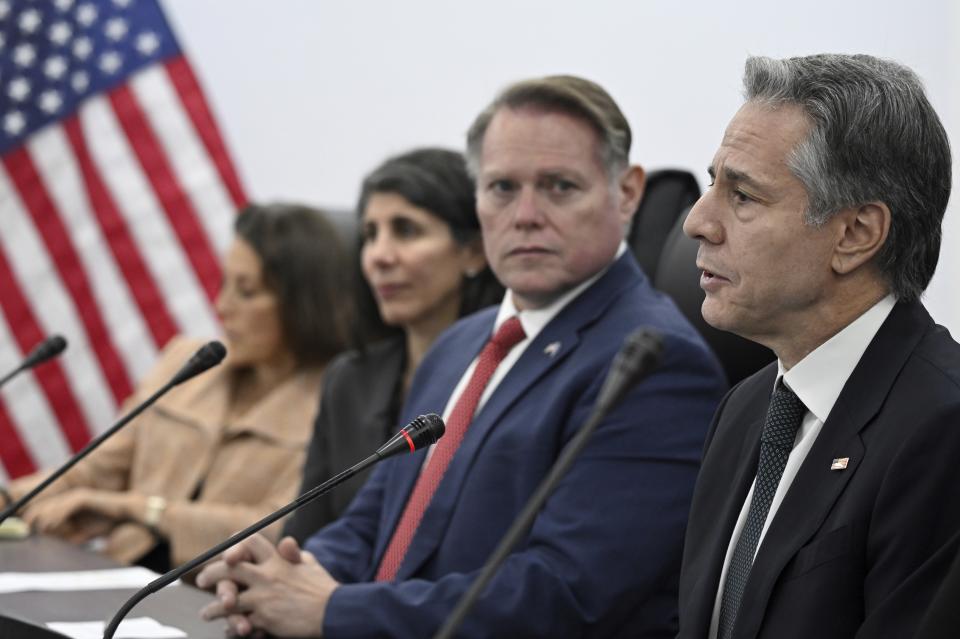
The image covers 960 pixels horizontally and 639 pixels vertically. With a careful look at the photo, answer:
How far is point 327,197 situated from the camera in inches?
192

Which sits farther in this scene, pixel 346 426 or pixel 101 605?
pixel 346 426

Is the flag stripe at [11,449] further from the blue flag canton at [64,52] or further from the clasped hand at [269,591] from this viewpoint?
the clasped hand at [269,591]

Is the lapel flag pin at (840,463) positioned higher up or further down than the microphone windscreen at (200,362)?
further down

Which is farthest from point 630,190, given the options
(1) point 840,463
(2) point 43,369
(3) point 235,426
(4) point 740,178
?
(2) point 43,369

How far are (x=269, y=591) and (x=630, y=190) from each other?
1.00 meters

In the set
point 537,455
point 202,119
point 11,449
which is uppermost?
point 202,119

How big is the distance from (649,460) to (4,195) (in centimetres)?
320

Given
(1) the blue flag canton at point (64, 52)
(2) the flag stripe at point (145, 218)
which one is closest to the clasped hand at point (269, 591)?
(2) the flag stripe at point (145, 218)

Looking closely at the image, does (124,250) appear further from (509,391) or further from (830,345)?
(830,345)

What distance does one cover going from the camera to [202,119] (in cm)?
471

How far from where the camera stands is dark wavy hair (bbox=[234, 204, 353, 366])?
365cm

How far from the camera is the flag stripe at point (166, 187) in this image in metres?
4.68

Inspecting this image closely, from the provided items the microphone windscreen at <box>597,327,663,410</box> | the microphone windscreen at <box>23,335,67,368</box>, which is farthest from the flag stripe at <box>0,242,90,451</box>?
the microphone windscreen at <box>597,327,663,410</box>

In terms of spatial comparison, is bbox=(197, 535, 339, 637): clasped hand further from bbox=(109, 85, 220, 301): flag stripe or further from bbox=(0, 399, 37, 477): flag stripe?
bbox=(0, 399, 37, 477): flag stripe
